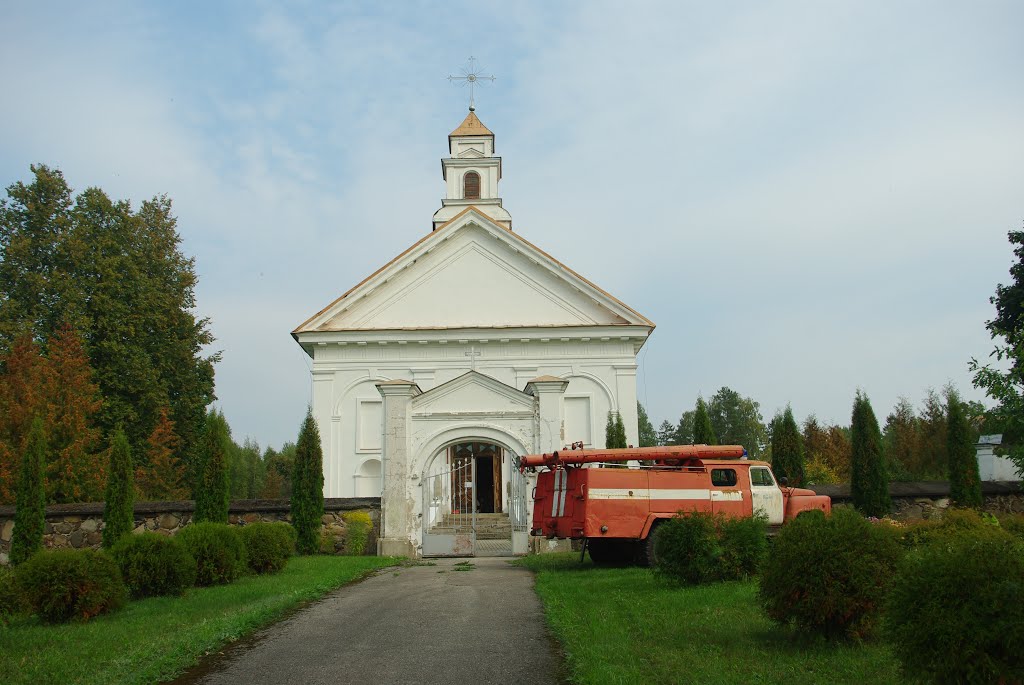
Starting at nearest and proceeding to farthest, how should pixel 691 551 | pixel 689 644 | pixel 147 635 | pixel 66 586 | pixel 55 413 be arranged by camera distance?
1. pixel 689 644
2. pixel 147 635
3. pixel 66 586
4. pixel 691 551
5. pixel 55 413

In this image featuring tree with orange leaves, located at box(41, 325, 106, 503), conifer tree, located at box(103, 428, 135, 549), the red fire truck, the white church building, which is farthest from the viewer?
tree with orange leaves, located at box(41, 325, 106, 503)

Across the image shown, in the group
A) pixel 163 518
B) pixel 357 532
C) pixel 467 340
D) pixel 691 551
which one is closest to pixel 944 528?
pixel 691 551

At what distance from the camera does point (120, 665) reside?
753 centimetres

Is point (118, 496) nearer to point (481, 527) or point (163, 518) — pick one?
point (163, 518)

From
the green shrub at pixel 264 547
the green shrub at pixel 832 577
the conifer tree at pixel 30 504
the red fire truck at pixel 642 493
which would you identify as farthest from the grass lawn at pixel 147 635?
the green shrub at pixel 832 577

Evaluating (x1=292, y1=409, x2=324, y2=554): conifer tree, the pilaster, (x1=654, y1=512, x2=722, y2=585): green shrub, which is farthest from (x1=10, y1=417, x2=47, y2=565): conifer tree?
(x1=654, y1=512, x2=722, y2=585): green shrub

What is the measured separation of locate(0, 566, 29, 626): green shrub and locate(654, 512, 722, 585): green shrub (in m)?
8.36

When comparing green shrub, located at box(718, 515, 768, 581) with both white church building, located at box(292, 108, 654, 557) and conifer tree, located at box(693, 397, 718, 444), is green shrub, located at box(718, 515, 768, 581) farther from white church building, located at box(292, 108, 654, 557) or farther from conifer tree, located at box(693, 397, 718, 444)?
white church building, located at box(292, 108, 654, 557)

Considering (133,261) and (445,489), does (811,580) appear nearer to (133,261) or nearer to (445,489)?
(445,489)

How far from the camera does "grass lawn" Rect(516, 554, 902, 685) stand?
6680 mm

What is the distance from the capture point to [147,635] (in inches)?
356

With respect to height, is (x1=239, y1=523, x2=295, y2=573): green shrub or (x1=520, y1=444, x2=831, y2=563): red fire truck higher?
(x1=520, y1=444, x2=831, y2=563): red fire truck

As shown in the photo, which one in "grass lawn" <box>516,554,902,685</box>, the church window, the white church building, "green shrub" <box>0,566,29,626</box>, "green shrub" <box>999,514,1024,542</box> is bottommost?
"grass lawn" <box>516,554,902,685</box>

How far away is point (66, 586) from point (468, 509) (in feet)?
59.5
